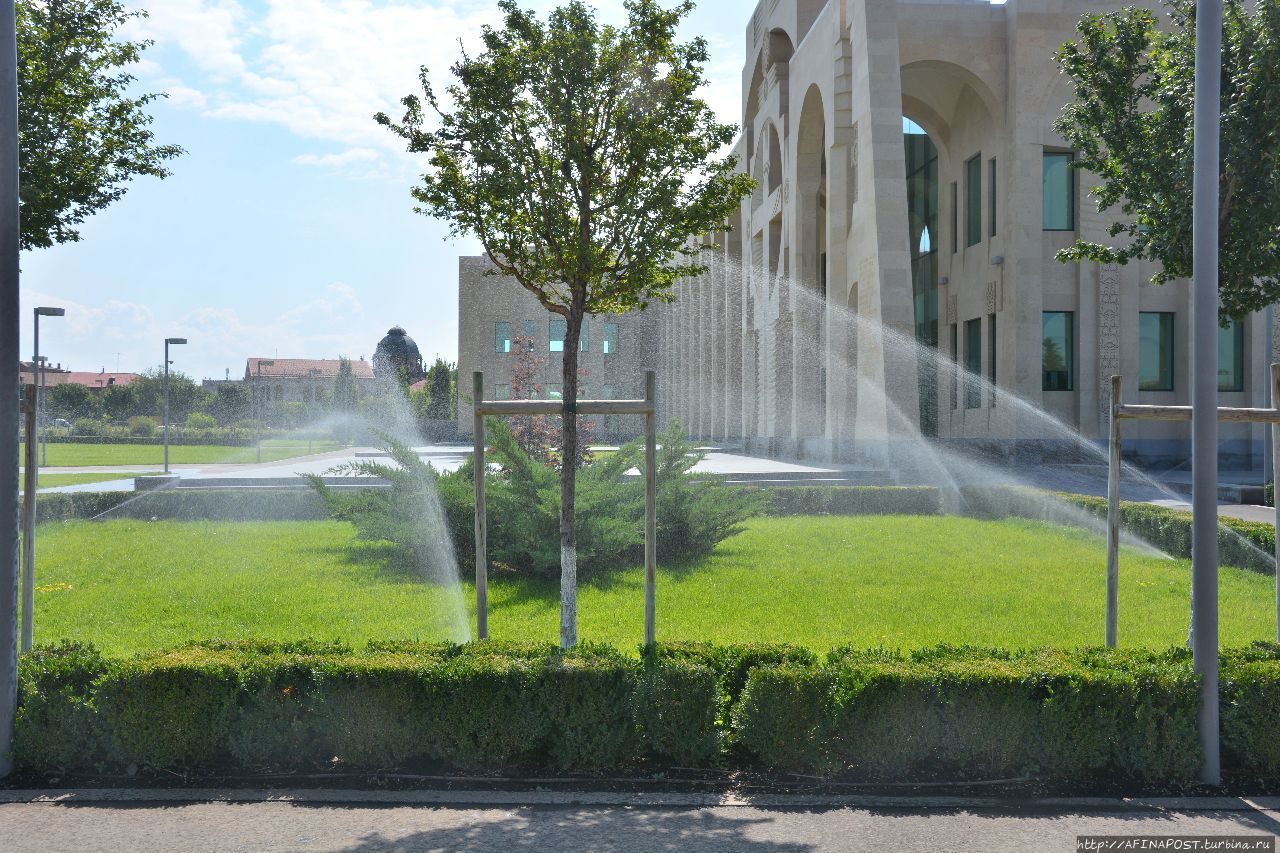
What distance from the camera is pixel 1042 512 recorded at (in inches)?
683

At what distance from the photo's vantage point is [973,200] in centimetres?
3228

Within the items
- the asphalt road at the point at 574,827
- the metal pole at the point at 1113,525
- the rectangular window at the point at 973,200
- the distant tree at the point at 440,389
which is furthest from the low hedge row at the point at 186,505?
the distant tree at the point at 440,389

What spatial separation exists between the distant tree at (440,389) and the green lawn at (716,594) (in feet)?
219

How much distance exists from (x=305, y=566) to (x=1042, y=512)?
12.3 m

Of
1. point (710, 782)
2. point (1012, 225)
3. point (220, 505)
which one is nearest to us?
point (710, 782)

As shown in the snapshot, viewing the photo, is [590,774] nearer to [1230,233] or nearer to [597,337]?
[1230,233]

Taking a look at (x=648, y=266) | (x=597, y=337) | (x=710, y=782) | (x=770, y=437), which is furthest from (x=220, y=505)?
(x=597, y=337)

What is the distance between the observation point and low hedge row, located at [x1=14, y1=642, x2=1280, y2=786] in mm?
5199

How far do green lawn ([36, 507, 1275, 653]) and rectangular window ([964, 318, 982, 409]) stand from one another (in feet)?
55.0

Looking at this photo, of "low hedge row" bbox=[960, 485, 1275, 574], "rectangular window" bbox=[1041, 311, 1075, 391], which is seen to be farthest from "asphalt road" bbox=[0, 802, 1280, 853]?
"rectangular window" bbox=[1041, 311, 1075, 391]

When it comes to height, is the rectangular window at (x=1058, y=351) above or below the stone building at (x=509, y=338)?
below

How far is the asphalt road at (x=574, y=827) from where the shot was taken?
14.5ft

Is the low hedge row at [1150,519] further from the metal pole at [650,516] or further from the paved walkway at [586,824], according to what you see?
the metal pole at [650,516]

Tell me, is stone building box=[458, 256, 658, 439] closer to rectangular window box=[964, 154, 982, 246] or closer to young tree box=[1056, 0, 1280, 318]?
rectangular window box=[964, 154, 982, 246]
